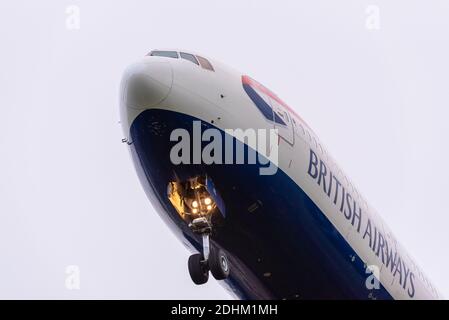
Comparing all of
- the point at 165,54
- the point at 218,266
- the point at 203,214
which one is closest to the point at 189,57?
the point at 165,54

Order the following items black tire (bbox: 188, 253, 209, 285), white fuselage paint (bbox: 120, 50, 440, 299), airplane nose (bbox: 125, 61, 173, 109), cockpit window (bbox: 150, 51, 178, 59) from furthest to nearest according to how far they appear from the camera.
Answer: cockpit window (bbox: 150, 51, 178, 59), black tire (bbox: 188, 253, 209, 285), white fuselage paint (bbox: 120, 50, 440, 299), airplane nose (bbox: 125, 61, 173, 109)

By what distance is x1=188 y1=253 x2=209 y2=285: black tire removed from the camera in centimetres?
2861

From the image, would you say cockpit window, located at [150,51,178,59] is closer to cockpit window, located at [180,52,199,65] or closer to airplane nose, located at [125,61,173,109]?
cockpit window, located at [180,52,199,65]

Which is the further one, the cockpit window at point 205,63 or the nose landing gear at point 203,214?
the cockpit window at point 205,63

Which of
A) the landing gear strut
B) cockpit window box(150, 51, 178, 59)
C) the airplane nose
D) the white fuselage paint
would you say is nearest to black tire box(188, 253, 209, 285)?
the landing gear strut

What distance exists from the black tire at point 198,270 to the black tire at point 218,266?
0.22m

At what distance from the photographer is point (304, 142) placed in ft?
101

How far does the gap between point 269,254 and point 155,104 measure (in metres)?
6.29

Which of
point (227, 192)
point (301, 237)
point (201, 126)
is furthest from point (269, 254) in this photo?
point (201, 126)

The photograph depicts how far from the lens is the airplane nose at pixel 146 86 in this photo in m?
27.4

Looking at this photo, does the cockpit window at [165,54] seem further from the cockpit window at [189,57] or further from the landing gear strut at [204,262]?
the landing gear strut at [204,262]

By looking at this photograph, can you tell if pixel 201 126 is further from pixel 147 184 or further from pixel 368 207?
pixel 368 207

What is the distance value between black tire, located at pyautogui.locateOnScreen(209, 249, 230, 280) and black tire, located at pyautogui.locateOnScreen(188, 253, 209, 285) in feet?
0.72

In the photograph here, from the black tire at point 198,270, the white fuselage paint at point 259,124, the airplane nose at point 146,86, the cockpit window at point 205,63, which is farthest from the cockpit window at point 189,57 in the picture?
the black tire at point 198,270
